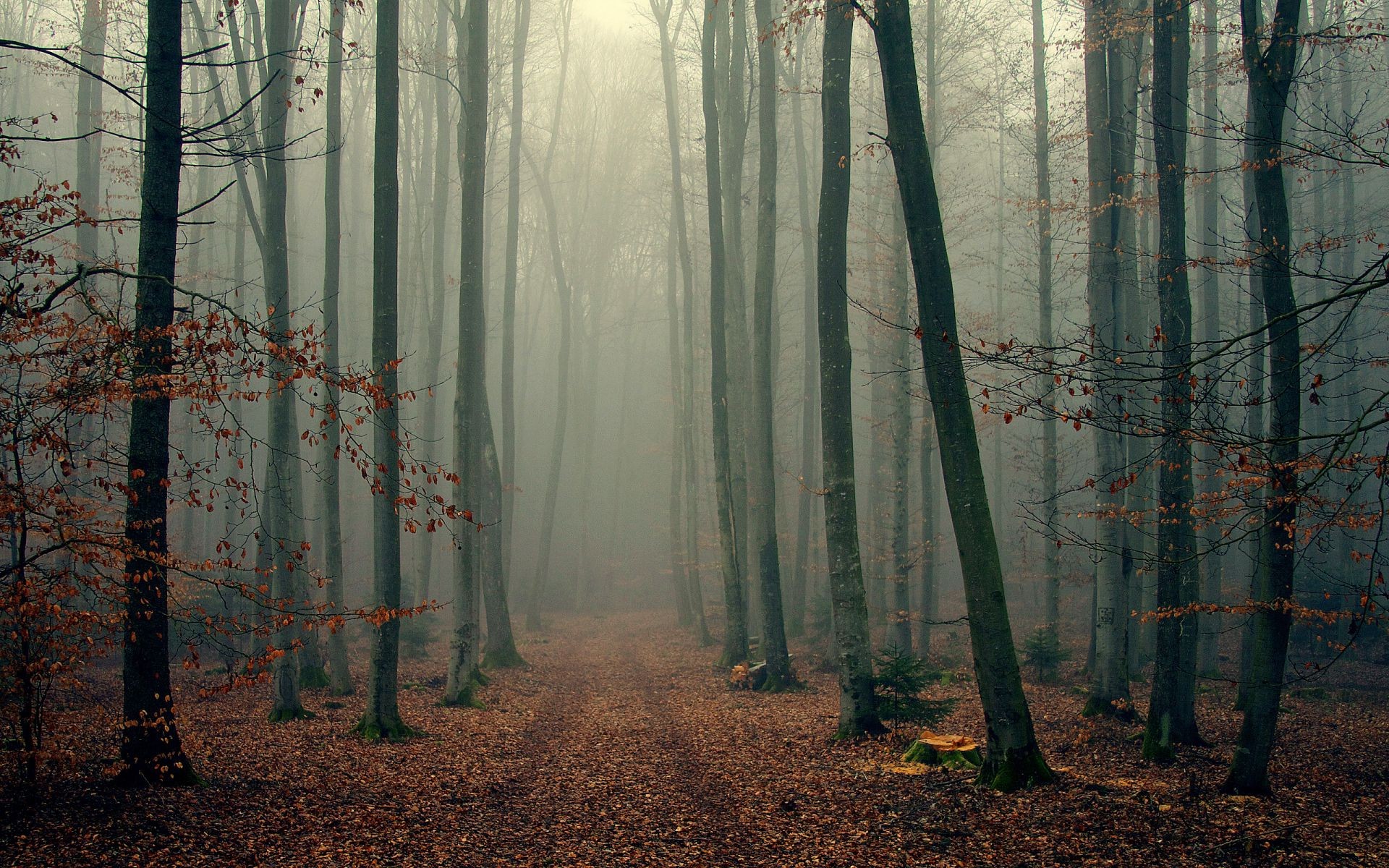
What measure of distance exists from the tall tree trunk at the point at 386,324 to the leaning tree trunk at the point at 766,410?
Answer: 548 centimetres

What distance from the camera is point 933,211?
22.8 feet

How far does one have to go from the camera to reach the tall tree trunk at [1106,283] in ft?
32.4

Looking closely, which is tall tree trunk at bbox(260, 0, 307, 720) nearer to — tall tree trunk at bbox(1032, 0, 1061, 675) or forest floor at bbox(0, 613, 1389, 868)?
forest floor at bbox(0, 613, 1389, 868)

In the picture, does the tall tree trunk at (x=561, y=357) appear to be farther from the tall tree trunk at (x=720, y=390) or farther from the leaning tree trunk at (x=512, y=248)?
the tall tree trunk at (x=720, y=390)

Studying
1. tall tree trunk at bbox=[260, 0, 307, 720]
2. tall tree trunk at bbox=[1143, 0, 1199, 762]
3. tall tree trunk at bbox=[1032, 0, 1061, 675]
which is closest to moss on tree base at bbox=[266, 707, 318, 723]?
tall tree trunk at bbox=[260, 0, 307, 720]

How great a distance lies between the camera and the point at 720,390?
48.6 ft

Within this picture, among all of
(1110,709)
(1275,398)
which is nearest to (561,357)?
(1110,709)

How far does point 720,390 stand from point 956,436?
27.1 ft

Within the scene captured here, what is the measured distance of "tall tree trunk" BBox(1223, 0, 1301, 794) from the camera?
617 cm

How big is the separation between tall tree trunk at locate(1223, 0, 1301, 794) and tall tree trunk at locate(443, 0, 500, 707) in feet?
29.9

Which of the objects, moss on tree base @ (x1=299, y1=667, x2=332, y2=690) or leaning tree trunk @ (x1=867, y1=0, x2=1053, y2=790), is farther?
moss on tree base @ (x1=299, y1=667, x2=332, y2=690)

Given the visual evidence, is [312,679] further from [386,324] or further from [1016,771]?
[1016,771]

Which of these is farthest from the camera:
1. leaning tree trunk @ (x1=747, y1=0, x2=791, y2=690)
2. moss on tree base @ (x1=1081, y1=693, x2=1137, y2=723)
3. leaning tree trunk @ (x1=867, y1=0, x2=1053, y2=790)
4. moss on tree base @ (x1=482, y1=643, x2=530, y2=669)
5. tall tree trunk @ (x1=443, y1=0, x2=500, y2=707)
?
→ moss on tree base @ (x1=482, y1=643, x2=530, y2=669)

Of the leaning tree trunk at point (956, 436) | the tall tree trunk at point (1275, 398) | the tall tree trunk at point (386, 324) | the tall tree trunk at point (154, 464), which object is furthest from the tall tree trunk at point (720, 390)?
the tall tree trunk at point (154, 464)
